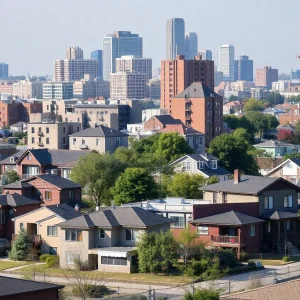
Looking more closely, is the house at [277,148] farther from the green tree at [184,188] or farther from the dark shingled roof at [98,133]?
the green tree at [184,188]

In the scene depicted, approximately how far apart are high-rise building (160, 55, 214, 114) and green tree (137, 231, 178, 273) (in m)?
122

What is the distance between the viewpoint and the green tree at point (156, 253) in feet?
140

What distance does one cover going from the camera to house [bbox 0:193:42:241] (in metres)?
51.5

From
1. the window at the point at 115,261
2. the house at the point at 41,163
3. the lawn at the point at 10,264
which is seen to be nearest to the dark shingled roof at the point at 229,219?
the window at the point at 115,261

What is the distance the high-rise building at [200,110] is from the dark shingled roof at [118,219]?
228ft

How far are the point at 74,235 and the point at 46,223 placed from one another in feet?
10.7

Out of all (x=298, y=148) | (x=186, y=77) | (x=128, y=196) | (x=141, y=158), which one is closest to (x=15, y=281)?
(x=128, y=196)

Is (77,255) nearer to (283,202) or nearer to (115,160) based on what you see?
(283,202)

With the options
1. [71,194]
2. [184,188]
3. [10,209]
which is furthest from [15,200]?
[184,188]

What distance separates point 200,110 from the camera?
384 ft

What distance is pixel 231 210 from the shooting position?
1903 inches

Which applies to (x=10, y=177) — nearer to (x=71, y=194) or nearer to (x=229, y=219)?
(x=71, y=194)

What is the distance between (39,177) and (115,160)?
924 centimetres

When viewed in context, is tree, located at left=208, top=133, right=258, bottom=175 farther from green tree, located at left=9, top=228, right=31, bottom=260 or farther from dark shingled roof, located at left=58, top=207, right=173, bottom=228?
green tree, located at left=9, top=228, right=31, bottom=260
